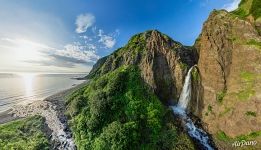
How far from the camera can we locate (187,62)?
202 ft

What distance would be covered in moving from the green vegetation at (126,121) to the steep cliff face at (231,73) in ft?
29.6

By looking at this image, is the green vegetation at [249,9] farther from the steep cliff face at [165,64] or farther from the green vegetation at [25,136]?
the green vegetation at [25,136]

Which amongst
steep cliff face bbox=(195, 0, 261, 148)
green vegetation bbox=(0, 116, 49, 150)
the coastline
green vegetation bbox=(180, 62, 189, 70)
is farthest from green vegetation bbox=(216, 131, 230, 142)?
green vegetation bbox=(0, 116, 49, 150)

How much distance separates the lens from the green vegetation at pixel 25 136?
42.2 m

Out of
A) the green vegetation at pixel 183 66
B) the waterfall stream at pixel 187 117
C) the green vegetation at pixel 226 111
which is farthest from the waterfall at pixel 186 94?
the green vegetation at pixel 226 111

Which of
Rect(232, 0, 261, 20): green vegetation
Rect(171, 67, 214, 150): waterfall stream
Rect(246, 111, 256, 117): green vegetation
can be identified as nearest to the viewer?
Rect(246, 111, 256, 117): green vegetation

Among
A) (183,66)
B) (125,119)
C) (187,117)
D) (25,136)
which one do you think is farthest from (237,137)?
(25,136)

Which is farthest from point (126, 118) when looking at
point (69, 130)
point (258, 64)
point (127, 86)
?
point (258, 64)

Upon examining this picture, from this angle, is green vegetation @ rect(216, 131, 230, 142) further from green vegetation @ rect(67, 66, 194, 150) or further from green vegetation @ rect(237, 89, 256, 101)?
green vegetation @ rect(237, 89, 256, 101)

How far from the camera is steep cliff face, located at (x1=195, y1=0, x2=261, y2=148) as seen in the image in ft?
128

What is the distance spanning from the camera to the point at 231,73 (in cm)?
4469

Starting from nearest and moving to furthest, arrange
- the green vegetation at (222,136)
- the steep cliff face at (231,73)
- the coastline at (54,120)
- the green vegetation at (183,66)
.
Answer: the steep cliff face at (231,73), the green vegetation at (222,136), the coastline at (54,120), the green vegetation at (183,66)

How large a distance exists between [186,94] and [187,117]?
686cm

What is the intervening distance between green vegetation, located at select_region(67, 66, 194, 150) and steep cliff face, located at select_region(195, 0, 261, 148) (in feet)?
29.6
